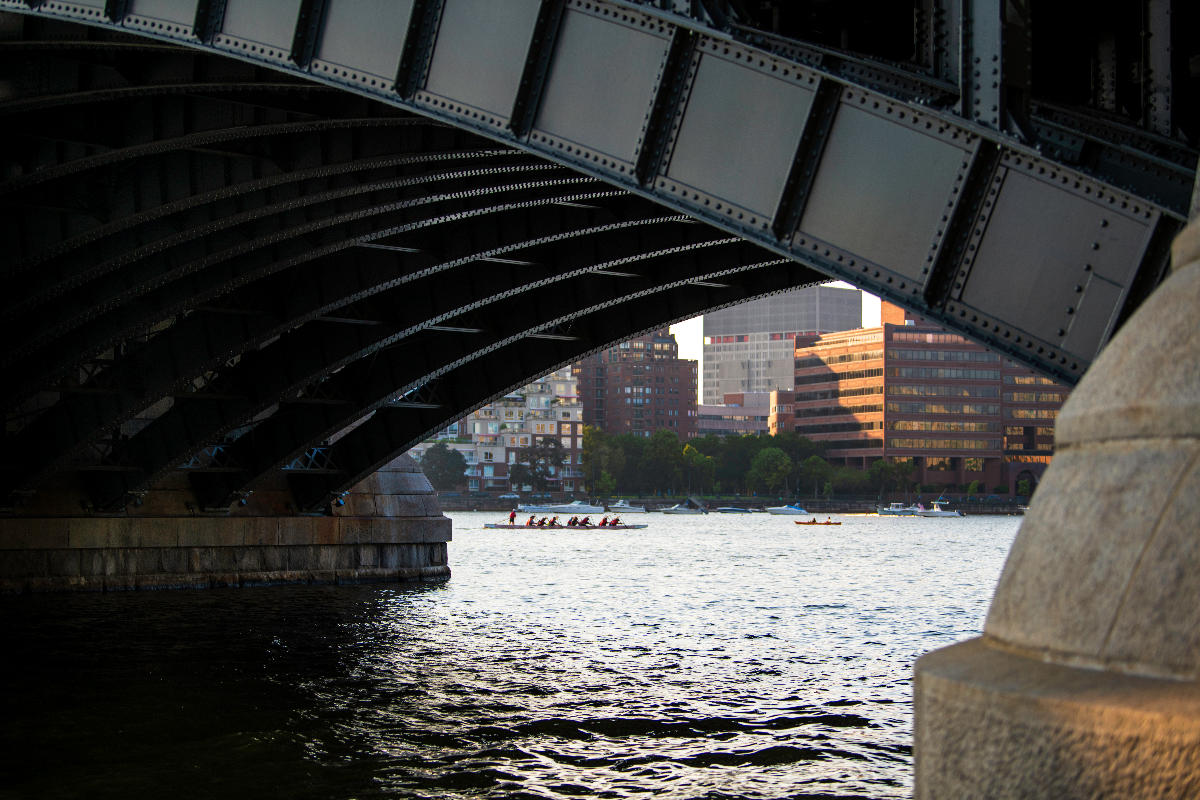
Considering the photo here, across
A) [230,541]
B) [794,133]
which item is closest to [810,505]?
[230,541]

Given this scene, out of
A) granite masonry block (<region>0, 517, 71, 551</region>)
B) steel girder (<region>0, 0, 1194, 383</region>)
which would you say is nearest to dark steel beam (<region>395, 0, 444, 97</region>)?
steel girder (<region>0, 0, 1194, 383</region>)

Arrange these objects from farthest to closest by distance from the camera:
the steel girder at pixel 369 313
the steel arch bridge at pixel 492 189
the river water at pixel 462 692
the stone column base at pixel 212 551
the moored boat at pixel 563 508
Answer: the moored boat at pixel 563 508 → the stone column base at pixel 212 551 → the steel girder at pixel 369 313 → the river water at pixel 462 692 → the steel arch bridge at pixel 492 189

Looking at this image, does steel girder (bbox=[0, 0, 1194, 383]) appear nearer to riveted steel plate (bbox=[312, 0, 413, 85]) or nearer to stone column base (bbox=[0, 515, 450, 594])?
riveted steel plate (bbox=[312, 0, 413, 85])

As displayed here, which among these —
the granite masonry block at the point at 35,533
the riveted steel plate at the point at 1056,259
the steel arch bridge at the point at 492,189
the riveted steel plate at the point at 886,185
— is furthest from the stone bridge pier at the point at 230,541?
the riveted steel plate at the point at 1056,259

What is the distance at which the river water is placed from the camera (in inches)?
597

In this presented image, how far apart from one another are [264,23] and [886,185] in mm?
8245

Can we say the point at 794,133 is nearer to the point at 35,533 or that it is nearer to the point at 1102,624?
the point at 1102,624

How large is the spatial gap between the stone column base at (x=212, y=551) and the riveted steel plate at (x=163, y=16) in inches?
852

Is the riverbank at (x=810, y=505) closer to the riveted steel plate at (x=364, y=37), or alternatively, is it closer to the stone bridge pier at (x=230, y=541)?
the stone bridge pier at (x=230, y=541)

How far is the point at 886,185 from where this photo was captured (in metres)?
12.7

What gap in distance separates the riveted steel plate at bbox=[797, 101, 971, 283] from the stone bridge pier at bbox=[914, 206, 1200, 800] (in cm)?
608

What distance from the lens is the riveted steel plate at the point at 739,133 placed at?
1326 centimetres

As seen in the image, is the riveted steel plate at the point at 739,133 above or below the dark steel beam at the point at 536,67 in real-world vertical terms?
below

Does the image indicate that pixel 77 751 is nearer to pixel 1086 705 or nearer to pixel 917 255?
pixel 917 255
